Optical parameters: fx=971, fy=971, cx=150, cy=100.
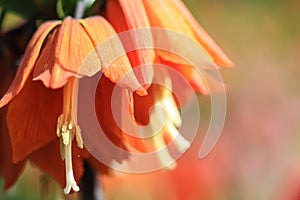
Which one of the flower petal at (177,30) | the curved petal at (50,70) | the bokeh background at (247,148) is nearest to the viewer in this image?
the curved petal at (50,70)

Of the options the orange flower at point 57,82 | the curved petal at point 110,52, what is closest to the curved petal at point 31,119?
the orange flower at point 57,82

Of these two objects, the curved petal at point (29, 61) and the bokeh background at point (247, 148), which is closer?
the curved petal at point (29, 61)

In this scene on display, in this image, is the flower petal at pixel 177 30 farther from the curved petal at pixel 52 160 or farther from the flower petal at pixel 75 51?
the curved petal at pixel 52 160

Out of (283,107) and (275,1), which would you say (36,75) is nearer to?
(283,107)

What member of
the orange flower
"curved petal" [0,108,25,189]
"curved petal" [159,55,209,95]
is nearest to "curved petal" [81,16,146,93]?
the orange flower

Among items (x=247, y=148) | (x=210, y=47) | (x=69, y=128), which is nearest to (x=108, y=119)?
(x=69, y=128)

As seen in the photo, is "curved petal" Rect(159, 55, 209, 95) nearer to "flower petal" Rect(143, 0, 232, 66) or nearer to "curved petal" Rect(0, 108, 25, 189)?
"flower petal" Rect(143, 0, 232, 66)

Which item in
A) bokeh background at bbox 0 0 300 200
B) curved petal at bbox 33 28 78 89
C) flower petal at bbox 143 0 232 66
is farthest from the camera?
bokeh background at bbox 0 0 300 200
